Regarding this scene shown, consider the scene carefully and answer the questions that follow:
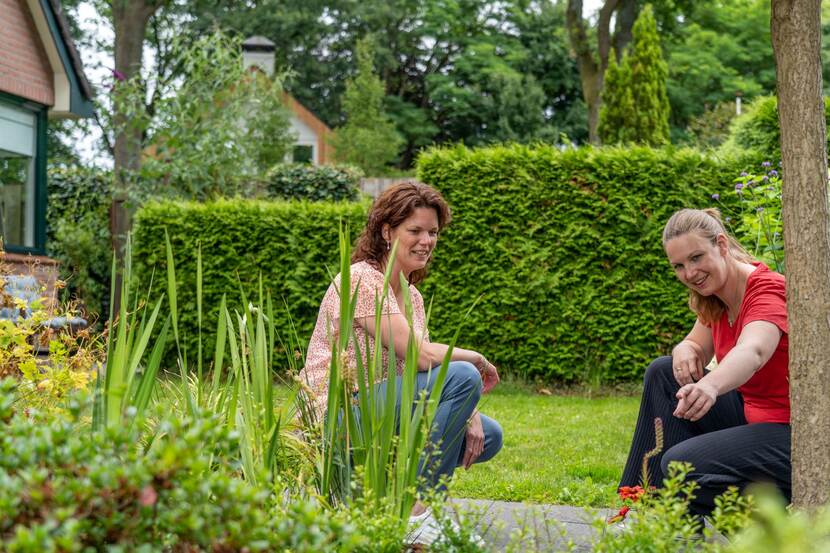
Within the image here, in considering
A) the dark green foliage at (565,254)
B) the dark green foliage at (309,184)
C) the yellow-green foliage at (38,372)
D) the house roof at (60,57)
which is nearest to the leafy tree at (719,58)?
the dark green foliage at (309,184)

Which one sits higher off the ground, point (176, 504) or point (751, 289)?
point (751, 289)

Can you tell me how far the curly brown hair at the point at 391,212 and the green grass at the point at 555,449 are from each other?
2.24 ft

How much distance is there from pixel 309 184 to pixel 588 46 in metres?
6.63

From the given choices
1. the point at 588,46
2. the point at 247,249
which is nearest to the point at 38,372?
the point at 247,249

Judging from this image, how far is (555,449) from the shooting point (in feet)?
18.4

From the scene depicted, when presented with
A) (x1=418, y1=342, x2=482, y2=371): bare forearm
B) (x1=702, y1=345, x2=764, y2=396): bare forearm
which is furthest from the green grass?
(x1=702, y1=345, x2=764, y2=396): bare forearm

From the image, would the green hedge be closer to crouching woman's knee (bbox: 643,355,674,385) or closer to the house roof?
the house roof

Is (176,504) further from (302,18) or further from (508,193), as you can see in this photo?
(302,18)

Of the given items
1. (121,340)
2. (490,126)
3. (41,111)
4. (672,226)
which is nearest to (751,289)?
(672,226)

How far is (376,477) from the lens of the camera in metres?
2.39

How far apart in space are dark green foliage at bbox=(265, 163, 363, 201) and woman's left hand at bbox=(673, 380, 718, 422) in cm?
1126

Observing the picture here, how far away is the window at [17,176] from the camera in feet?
32.1

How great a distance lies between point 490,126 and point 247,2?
8.07 m

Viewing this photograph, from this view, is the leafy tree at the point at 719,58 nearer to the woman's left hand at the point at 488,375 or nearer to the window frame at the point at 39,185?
the window frame at the point at 39,185
